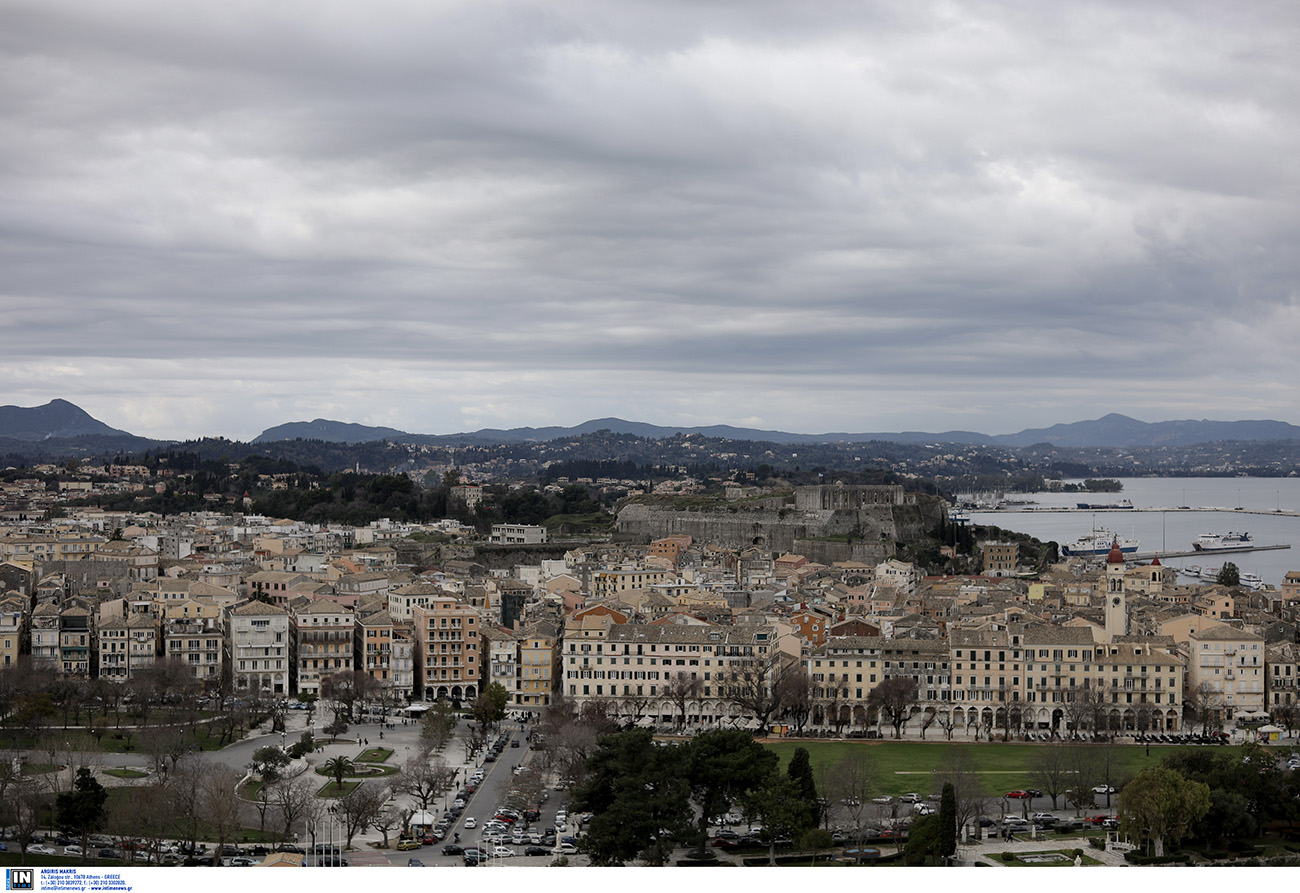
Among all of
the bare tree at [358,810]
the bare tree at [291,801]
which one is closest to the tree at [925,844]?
the bare tree at [358,810]

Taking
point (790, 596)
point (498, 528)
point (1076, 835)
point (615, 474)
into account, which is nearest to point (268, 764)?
point (1076, 835)

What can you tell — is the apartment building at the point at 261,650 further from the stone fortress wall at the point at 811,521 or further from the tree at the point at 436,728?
the stone fortress wall at the point at 811,521

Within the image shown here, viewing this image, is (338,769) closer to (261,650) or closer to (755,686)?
(755,686)

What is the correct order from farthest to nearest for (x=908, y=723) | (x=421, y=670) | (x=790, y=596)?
(x=790, y=596)
(x=421, y=670)
(x=908, y=723)

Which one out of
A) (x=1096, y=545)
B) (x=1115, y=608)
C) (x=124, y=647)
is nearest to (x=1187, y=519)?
(x=1096, y=545)

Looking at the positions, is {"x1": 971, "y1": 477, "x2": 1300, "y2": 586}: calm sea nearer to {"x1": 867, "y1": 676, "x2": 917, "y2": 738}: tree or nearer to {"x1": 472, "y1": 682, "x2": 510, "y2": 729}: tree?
{"x1": 867, "y1": 676, "x2": 917, "y2": 738}: tree

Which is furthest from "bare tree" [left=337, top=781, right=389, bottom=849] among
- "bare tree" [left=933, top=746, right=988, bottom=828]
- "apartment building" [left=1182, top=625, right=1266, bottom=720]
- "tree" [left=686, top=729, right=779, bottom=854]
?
"apartment building" [left=1182, top=625, right=1266, bottom=720]
